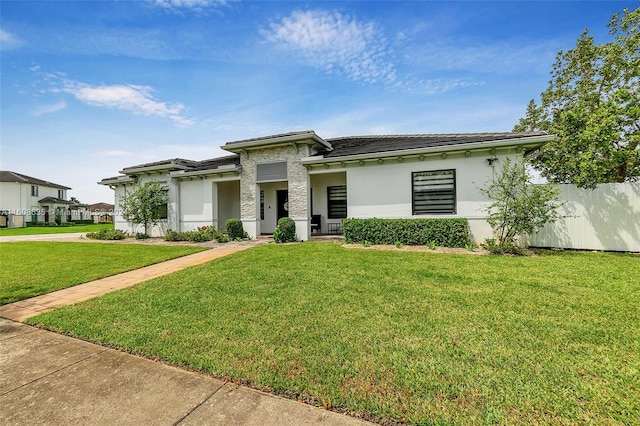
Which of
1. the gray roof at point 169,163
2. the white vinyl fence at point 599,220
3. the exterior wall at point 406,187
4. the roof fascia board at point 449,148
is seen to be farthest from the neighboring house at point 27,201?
the white vinyl fence at point 599,220

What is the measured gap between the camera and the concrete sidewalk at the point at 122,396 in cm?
194

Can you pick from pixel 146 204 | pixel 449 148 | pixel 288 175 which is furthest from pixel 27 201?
pixel 449 148

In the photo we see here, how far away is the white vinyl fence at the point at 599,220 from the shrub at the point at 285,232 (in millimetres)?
8834

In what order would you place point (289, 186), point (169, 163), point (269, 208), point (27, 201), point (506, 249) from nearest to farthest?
point (506, 249) → point (289, 186) → point (169, 163) → point (269, 208) → point (27, 201)

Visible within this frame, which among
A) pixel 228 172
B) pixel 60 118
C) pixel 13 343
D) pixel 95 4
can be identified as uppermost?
pixel 95 4

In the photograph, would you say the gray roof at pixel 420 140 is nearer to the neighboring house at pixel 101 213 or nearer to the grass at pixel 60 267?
the grass at pixel 60 267

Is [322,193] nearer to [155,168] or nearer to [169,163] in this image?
[169,163]

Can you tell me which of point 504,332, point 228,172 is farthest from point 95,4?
point 504,332

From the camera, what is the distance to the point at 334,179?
13.8m

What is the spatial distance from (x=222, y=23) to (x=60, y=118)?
30.2 ft

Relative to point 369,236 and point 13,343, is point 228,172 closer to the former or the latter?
point 369,236

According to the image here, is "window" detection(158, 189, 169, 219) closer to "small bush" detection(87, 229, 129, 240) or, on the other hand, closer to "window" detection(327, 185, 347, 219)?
"small bush" detection(87, 229, 129, 240)

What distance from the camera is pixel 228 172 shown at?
13195 mm

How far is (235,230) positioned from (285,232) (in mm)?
2867
